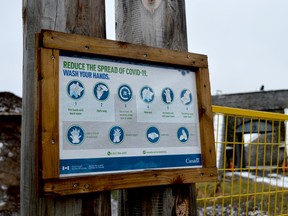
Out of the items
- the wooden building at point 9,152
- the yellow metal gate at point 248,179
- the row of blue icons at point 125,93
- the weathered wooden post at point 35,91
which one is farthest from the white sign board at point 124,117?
the wooden building at point 9,152

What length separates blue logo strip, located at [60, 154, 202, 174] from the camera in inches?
53.0

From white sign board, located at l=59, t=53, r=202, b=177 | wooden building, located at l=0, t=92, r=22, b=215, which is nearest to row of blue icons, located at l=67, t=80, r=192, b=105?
white sign board, located at l=59, t=53, r=202, b=177

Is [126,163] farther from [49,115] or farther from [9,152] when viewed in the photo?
[9,152]

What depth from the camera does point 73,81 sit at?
140cm

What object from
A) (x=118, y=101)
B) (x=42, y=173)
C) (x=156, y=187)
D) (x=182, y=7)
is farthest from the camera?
(x=182, y=7)

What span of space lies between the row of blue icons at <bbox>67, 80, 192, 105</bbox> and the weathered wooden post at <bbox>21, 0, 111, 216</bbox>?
0.14 metres

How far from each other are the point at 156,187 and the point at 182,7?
0.85m

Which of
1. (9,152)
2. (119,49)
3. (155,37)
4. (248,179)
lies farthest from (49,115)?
(9,152)

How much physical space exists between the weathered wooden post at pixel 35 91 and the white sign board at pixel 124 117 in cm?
13

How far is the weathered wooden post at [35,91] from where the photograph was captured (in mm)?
1385

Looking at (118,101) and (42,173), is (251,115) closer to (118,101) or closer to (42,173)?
(118,101)

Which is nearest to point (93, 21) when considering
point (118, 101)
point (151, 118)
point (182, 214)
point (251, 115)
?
point (118, 101)

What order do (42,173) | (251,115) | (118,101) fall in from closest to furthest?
(42,173), (118,101), (251,115)

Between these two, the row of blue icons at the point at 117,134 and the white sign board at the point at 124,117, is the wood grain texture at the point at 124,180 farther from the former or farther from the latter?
the row of blue icons at the point at 117,134
